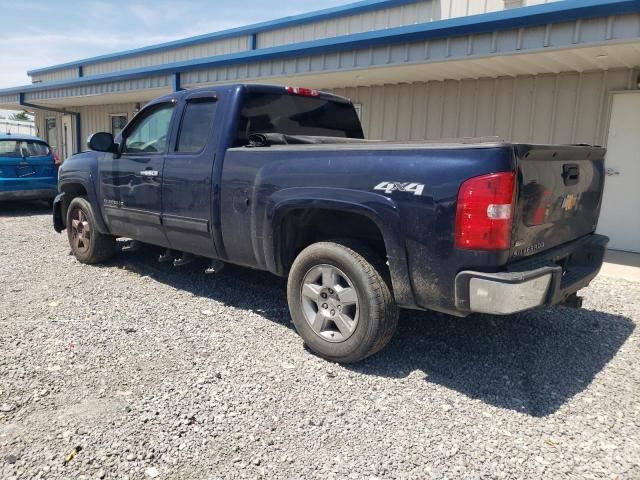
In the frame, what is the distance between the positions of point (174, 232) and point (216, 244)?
2.02 ft

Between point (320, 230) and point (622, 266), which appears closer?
point (320, 230)

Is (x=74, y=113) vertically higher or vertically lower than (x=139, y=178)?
higher

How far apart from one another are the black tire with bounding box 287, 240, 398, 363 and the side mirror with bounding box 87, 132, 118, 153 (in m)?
2.81

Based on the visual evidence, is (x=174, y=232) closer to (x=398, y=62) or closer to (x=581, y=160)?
(x=581, y=160)

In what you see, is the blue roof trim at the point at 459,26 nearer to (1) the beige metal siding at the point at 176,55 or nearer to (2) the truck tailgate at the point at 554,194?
(2) the truck tailgate at the point at 554,194

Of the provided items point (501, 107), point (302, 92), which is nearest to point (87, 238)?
point (302, 92)

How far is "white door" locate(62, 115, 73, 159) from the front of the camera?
20.2m

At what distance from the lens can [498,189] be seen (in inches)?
110

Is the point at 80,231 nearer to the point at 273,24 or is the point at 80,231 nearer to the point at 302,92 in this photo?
the point at 302,92

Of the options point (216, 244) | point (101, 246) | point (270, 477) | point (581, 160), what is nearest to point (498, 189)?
point (581, 160)

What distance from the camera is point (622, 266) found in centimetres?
682

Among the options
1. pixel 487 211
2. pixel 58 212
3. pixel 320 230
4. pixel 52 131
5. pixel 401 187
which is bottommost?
pixel 58 212

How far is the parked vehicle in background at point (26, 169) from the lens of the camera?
32.7 feet

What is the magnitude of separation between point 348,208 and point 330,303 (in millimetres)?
717
